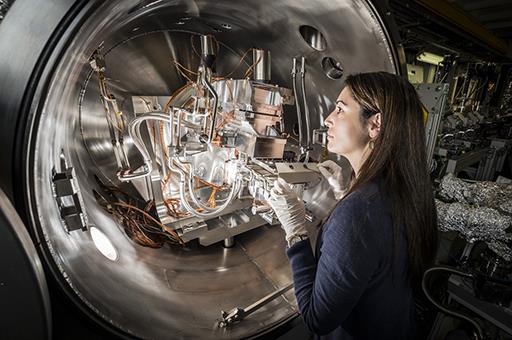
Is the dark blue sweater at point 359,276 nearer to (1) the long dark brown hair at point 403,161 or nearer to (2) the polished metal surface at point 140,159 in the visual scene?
(1) the long dark brown hair at point 403,161

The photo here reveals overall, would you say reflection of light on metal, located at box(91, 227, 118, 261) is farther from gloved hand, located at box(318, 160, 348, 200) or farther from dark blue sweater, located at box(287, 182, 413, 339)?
gloved hand, located at box(318, 160, 348, 200)

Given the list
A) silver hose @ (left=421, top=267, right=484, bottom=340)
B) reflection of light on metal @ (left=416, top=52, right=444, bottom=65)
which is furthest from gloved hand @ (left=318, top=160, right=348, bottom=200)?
reflection of light on metal @ (left=416, top=52, right=444, bottom=65)

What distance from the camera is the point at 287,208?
3.22 feet

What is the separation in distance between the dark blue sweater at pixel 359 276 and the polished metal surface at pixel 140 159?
1.69ft

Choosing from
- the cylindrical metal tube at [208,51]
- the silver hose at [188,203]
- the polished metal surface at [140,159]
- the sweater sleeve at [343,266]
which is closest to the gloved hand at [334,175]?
the polished metal surface at [140,159]

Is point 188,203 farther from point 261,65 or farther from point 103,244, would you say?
point 261,65

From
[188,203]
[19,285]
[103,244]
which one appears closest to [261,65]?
[188,203]

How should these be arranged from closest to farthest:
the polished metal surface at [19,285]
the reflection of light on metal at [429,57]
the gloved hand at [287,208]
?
the polished metal surface at [19,285] < the gloved hand at [287,208] < the reflection of light on metal at [429,57]

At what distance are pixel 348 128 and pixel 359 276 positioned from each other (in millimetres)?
434

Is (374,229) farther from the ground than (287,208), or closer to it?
farther from the ground

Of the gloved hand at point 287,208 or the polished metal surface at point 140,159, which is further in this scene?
the gloved hand at point 287,208

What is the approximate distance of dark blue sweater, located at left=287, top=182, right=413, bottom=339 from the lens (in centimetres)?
60

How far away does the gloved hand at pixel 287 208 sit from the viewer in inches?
37.5

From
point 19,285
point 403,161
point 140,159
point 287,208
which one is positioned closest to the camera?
point 19,285
